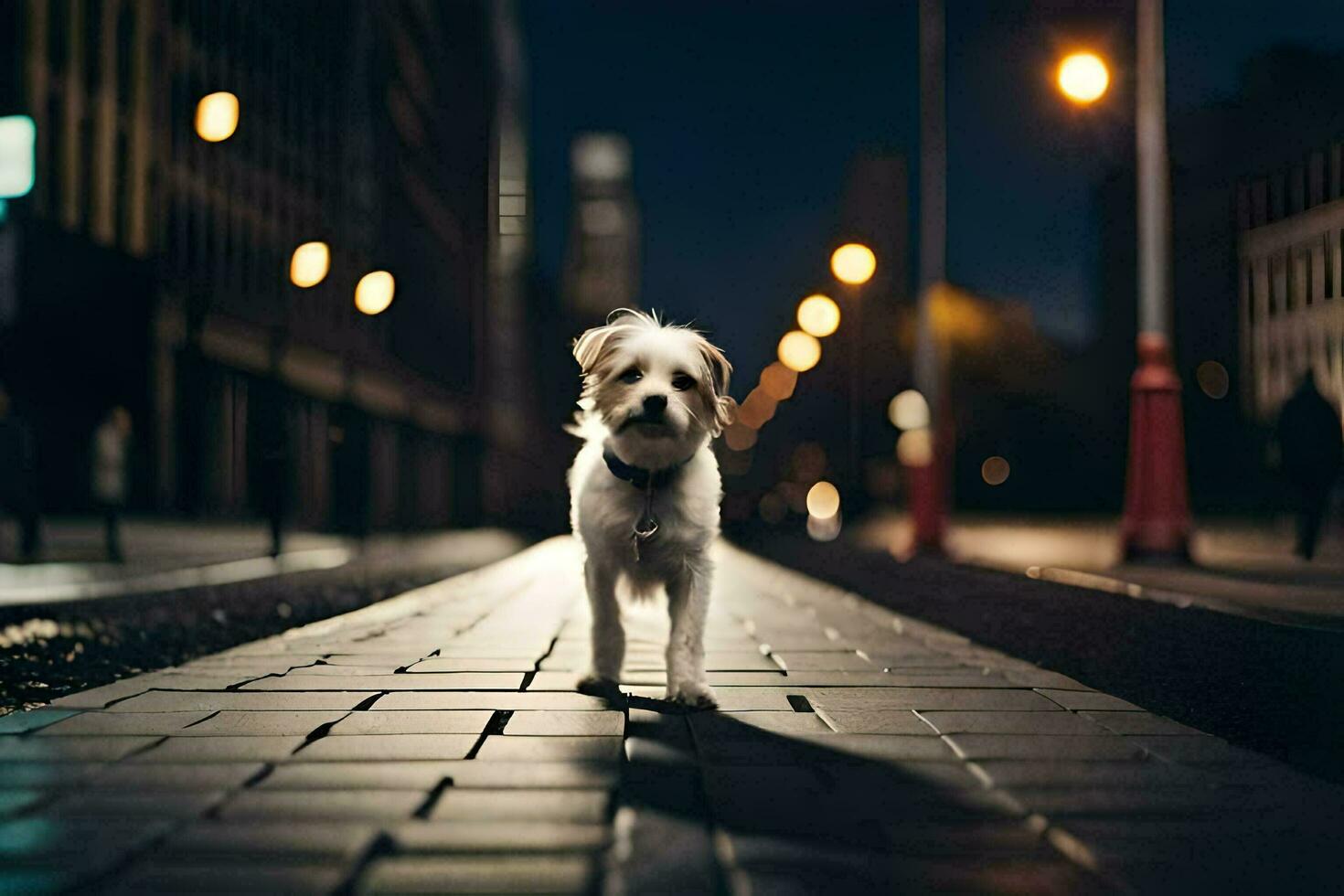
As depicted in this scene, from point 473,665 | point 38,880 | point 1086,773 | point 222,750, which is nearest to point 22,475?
point 473,665

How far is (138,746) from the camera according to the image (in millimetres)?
4348

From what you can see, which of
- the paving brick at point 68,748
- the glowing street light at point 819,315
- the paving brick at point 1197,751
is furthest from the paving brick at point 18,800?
the glowing street light at point 819,315

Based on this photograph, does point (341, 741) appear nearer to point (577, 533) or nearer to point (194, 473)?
point (577, 533)

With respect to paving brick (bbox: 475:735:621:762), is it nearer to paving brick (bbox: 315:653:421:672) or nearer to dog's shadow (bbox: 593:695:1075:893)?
dog's shadow (bbox: 593:695:1075:893)

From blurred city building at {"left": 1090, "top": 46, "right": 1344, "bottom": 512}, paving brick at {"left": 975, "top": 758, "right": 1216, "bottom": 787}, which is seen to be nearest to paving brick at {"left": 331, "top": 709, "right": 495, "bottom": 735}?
paving brick at {"left": 975, "top": 758, "right": 1216, "bottom": 787}

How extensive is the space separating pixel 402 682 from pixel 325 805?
222 centimetres

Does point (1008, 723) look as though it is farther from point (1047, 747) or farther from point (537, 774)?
point (537, 774)

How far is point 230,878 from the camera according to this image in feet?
9.77

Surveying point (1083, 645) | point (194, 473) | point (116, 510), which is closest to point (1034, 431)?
point (194, 473)

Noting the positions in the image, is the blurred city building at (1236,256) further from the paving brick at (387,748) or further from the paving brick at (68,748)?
the paving brick at (68,748)

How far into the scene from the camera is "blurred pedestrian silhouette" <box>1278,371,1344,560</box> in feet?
37.9

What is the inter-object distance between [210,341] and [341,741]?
90.0 ft

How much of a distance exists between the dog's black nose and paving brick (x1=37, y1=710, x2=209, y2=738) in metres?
2.00

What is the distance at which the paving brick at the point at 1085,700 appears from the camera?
208 inches
